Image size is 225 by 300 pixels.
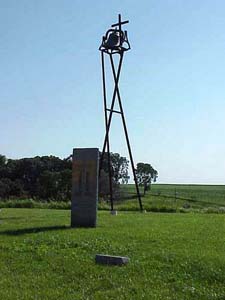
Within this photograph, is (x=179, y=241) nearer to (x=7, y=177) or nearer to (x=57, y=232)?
(x=57, y=232)

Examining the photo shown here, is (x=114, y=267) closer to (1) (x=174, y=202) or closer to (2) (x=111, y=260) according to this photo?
(2) (x=111, y=260)

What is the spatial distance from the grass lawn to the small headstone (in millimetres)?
115

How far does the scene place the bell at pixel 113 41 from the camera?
786 inches

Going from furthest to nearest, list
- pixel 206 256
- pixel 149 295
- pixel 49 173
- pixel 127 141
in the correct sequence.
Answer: pixel 49 173 → pixel 127 141 → pixel 206 256 → pixel 149 295

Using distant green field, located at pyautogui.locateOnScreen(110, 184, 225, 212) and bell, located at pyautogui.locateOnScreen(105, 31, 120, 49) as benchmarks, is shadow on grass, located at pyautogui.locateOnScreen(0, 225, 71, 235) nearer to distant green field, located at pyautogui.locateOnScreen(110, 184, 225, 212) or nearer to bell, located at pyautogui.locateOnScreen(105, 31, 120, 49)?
bell, located at pyautogui.locateOnScreen(105, 31, 120, 49)

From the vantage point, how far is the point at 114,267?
321 inches

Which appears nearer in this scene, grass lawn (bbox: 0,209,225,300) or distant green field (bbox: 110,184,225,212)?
grass lawn (bbox: 0,209,225,300)

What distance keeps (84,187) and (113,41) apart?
712 cm

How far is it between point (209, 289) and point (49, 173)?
1485 inches

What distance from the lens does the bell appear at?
65.5 ft

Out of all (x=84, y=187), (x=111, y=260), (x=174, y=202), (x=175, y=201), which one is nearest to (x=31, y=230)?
(x=84, y=187)

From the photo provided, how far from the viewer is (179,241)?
10.5m

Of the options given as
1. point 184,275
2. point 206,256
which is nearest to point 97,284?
point 184,275

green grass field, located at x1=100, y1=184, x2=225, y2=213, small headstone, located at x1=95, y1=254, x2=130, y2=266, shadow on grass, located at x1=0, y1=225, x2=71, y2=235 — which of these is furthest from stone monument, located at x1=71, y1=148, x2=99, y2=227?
green grass field, located at x1=100, y1=184, x2=225, y2=213
